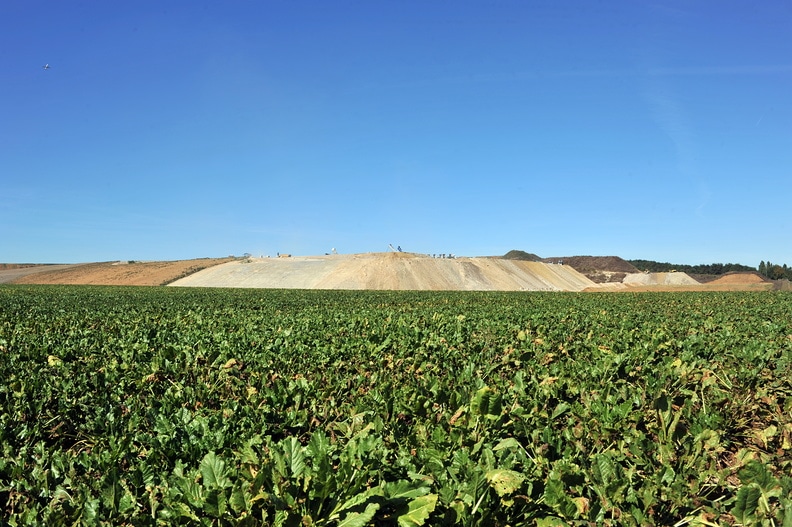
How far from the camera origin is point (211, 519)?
271cm

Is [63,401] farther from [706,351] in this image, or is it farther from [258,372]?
[706,351]

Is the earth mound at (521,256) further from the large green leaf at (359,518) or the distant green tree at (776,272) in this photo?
the large green leaf at (359,518)

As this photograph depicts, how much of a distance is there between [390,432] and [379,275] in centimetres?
6848

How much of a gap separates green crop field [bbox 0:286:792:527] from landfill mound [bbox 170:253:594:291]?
59.5m

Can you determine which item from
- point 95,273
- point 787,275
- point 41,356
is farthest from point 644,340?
point 787,275

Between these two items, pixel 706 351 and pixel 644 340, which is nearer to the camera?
pixel 706 351

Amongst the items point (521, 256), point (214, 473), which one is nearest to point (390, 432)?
point (214, 473)

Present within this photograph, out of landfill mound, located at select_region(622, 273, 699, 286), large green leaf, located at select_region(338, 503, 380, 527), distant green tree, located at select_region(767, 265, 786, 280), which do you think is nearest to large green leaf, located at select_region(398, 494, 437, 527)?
large green leaf, located at select_region(338, 503, 380, 527)

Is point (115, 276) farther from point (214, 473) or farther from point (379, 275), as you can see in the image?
point (214, 473)

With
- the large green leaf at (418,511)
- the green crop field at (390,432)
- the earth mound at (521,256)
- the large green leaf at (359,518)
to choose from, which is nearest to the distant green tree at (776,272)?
the earth mound at (521,256)

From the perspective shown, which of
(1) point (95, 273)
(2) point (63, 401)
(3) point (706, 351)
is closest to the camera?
(2) point (63, 401)

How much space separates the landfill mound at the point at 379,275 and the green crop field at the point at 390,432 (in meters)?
59.5

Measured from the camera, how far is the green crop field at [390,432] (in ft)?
9.50

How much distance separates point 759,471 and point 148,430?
4.72 metres
